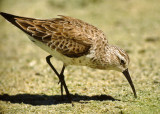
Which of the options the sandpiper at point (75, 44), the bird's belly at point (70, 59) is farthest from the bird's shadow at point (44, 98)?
the bird's belly at point (70, 59)

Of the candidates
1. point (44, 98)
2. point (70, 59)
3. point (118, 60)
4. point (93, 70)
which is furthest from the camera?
point (93, 70)

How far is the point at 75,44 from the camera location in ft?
22.5

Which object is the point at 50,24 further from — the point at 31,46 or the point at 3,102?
the point at 31,46

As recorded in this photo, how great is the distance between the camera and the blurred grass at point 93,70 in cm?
669

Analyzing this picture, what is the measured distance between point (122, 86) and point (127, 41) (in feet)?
12.6

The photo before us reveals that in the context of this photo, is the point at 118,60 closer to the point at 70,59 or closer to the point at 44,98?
the point at 70,59

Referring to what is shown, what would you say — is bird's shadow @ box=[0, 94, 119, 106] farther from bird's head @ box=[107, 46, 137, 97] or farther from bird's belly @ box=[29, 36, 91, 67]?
bird's belly @ box=[29, 36, 91, 67]

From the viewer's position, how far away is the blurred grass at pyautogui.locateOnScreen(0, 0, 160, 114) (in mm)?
6688

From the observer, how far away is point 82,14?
13.8 meters

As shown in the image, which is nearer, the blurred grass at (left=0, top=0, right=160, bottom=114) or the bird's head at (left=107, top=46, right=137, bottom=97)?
the blurred grass at (left=0, top=0, right=160, bottom=114)

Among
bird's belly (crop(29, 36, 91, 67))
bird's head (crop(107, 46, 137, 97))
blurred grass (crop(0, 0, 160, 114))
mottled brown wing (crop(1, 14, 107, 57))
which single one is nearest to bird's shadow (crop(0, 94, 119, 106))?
blurred grass (crop(0, 0, 160, 114))

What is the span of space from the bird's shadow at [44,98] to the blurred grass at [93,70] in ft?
0.37

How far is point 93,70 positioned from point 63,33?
2579 millimetres

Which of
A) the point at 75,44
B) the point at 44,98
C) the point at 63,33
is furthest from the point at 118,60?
the point at 44,98
